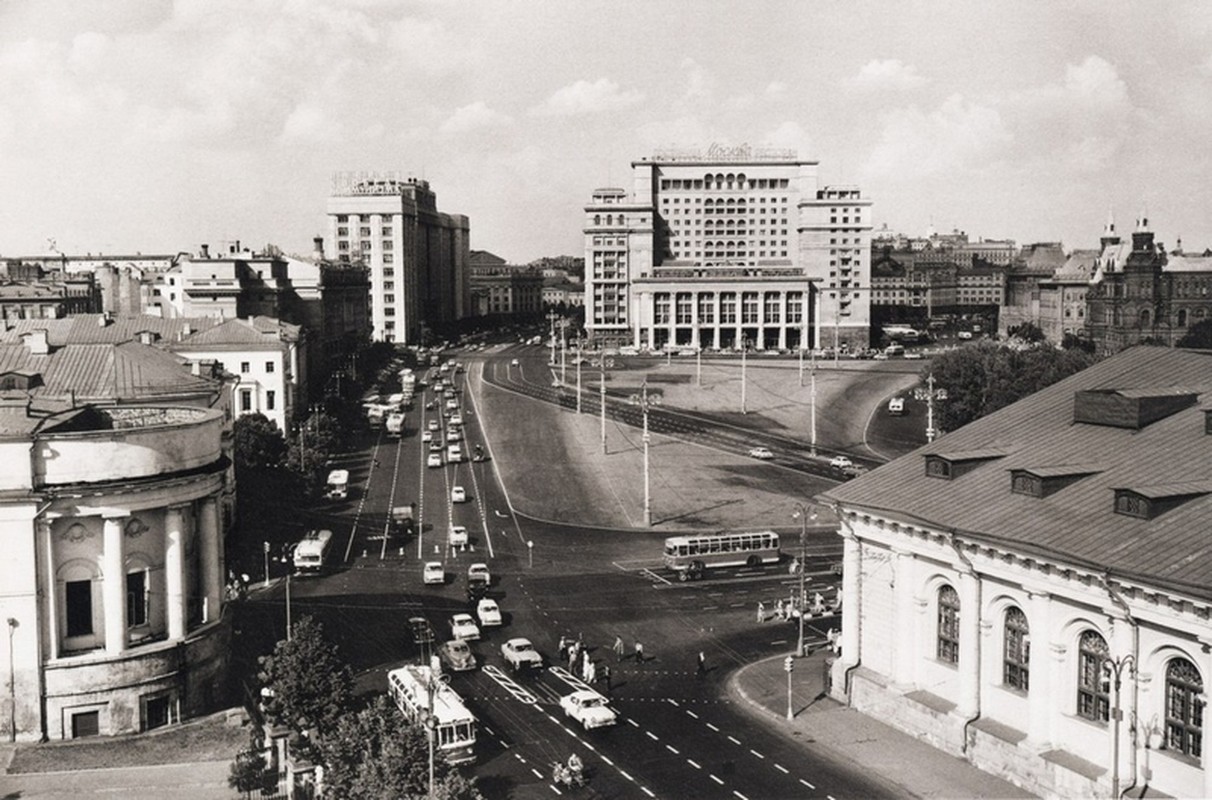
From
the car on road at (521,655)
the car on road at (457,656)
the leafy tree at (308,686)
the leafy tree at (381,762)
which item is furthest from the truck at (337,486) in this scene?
the leafy tree at (381,762)

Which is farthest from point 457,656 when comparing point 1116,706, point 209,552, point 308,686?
point 1116,706

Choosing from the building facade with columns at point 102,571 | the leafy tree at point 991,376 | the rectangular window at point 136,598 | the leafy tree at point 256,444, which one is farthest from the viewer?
the leafy tree at point 991,376

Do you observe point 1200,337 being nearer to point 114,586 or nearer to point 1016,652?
point 1016,652

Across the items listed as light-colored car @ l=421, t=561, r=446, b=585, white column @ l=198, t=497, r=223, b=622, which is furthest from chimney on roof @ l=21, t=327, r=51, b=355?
white column @ l=198, t=497, r=223, b=622

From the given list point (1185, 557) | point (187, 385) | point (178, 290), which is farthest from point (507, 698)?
point (178, 290)

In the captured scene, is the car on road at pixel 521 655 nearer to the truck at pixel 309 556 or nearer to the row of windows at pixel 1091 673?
the row of windows at pixel 1091 673

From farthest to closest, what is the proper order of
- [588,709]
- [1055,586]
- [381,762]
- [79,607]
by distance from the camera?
[588,709] < [79,607] < [1055,586] < [381,762]

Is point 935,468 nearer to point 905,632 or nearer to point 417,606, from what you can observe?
point 905,632
